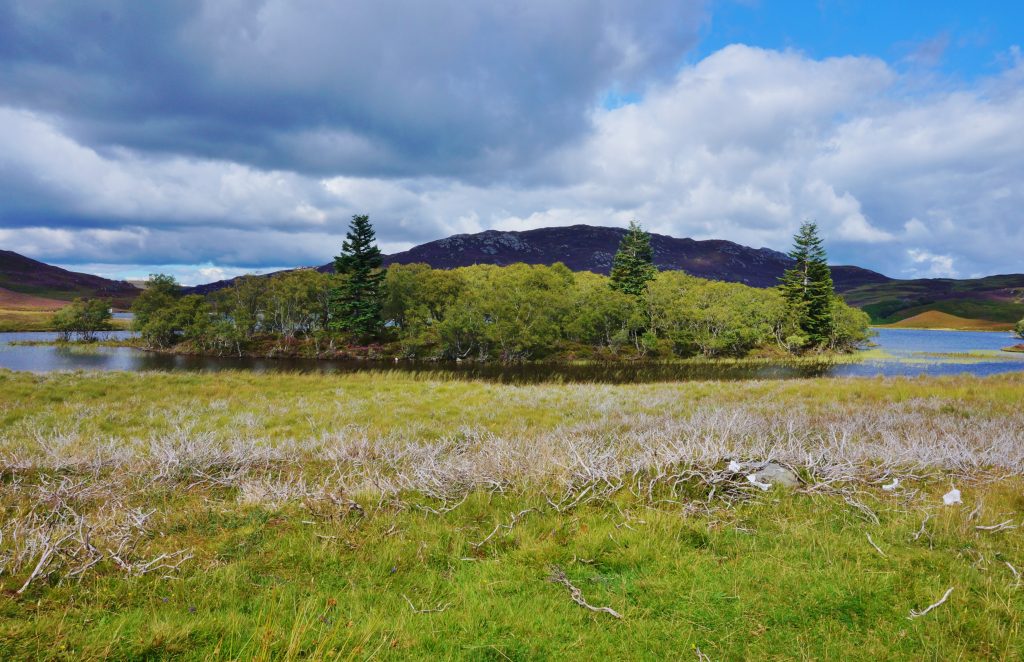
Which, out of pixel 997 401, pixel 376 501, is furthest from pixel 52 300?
pixel 997 401

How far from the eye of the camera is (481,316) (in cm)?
6175

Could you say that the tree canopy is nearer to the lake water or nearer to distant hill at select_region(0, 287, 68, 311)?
the lake water

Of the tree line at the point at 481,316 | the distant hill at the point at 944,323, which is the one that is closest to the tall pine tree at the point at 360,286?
the tree line at the point at 481,316

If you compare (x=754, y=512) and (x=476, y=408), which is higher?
(x=754, y=512)

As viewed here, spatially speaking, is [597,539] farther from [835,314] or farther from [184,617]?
[835,314]

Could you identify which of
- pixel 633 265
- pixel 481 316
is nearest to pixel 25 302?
pixel 481 316

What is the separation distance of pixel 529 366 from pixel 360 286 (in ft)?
96.6

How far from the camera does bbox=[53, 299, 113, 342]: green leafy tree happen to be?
247 ft

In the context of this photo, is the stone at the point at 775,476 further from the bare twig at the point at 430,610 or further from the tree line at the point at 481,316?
the tree line at the point at 481,316

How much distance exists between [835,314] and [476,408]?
8402 cm

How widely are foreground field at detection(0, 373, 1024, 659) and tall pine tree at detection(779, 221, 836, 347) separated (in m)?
77.8

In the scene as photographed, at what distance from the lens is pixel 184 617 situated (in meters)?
3.88

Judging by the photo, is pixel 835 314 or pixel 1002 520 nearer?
pixel 1002 520

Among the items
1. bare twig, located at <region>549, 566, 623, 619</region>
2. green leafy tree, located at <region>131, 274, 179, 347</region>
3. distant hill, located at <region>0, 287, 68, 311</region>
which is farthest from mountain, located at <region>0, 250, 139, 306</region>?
bare twig, located at <region>549, 566, 623, 619</region>
